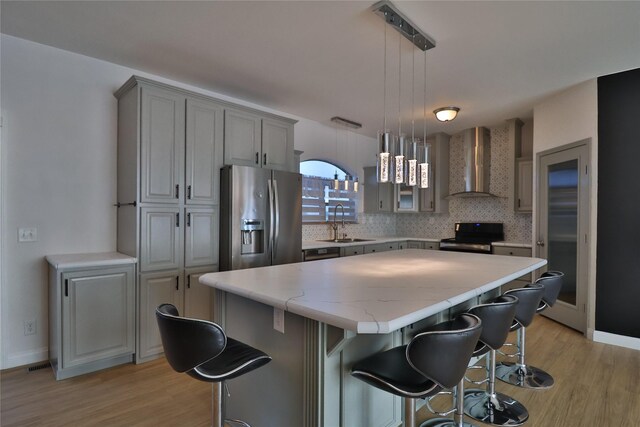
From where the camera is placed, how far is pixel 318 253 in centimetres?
430

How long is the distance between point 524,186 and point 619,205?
1.53 metres

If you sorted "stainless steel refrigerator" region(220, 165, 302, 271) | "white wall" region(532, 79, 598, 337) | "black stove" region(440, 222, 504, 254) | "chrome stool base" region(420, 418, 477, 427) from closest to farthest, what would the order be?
"chrome stool base" region(420, 418, 477, 427) → "stainless steel refrigerator" region(220, 165, 302, 271) → "white wall" region(532, 79, 598, 337) → "black stove" region(440, 222, 504, 254)

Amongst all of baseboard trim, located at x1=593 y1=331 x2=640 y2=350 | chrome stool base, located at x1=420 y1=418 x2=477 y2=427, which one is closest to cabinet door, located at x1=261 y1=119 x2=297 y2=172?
chrome stool base, located at x1=420 y1=418 x2=477 y2=427

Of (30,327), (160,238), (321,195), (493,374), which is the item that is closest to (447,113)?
(321,195)

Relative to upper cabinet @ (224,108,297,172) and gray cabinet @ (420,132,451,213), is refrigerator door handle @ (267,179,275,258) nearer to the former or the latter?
upper cabinet @ (224,108,297,172)

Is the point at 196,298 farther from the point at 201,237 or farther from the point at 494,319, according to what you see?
the point at 494,319

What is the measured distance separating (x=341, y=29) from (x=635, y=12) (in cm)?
202

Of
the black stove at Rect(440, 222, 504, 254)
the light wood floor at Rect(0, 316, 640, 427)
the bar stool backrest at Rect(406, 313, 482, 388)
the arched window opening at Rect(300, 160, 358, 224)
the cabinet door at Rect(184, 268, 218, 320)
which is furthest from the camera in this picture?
the arched window opening at Rect(300, 160, 358, 224)

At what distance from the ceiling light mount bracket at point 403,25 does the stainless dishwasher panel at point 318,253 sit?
248cm

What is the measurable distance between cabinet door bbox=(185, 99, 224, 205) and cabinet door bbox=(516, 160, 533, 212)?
4147mm

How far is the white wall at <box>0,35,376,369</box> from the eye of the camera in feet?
9.09

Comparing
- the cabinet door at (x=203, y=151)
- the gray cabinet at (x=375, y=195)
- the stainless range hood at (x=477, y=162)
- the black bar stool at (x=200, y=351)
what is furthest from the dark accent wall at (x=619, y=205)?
the cabinet door at (x=203, y=151)

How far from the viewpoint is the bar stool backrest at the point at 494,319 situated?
1706 millimetres

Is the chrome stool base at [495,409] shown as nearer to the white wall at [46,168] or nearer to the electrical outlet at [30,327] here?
the white wall at [46,168]
